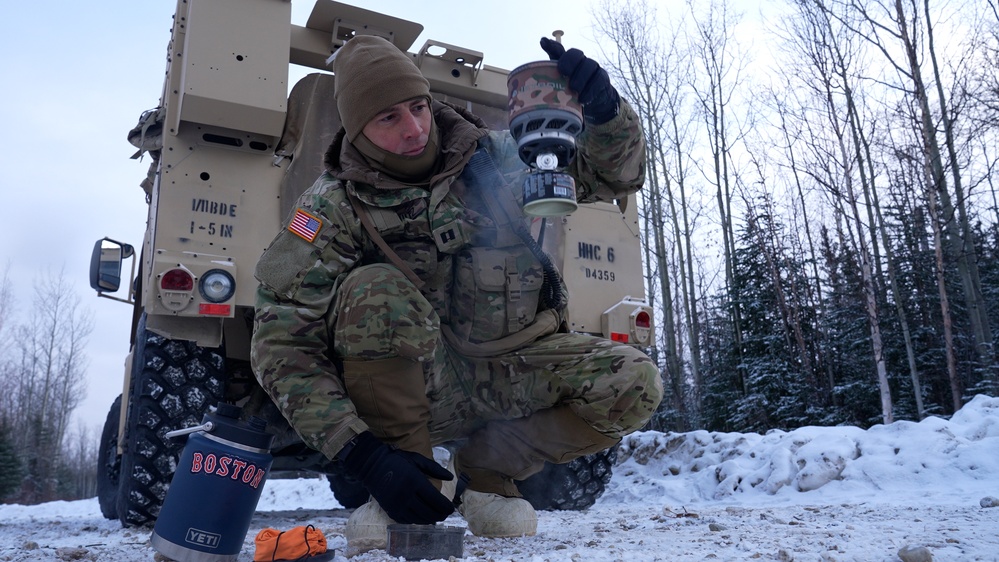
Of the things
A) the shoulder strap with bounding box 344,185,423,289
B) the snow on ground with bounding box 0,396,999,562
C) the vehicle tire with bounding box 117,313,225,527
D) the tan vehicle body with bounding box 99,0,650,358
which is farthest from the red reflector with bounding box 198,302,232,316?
the shoulder strap with bounding box 344,185,423,289

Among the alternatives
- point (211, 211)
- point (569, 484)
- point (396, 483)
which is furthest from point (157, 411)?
point (569, 484)

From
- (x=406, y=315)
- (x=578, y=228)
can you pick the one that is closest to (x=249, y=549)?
(x=406, y=315)

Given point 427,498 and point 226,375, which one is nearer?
point 427,498

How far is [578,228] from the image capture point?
4152 mm

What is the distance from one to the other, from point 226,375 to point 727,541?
221 centimetres

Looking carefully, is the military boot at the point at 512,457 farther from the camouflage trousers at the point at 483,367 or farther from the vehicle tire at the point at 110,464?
the vehicle tire at the point at 110,464

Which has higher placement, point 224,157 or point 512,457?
point 224,157

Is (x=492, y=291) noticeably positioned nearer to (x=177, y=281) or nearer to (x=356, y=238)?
(x=356, y=238)

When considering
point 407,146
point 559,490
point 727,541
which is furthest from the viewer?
point 559,490

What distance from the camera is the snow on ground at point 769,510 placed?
6.07ft

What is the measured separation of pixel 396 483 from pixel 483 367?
64 centimetres

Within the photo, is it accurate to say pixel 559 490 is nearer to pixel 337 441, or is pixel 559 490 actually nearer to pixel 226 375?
pixel 226 375

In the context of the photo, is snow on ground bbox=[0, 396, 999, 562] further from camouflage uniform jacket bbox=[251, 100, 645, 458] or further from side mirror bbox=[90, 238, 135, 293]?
side mirror bbox=[90, 238, 135, 293]

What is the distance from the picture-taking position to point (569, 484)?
4.03 metres
